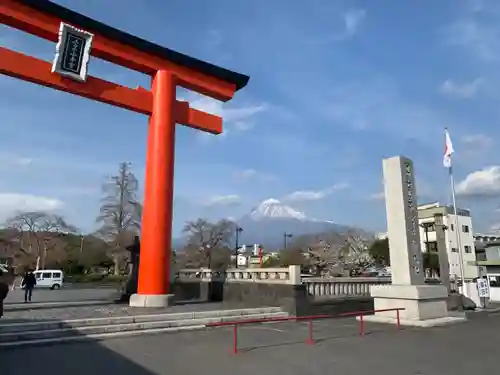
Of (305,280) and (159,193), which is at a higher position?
(159,193)

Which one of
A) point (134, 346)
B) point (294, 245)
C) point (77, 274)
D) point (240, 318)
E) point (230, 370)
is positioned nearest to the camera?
point (230, 370)

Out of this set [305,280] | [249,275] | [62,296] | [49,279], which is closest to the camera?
[305,280]

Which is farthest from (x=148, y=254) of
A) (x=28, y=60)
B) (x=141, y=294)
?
(x=28, y=60)

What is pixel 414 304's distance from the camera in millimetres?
12148

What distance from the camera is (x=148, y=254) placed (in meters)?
14.4

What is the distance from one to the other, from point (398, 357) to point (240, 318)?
5679 mm

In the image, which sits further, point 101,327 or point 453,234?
point 453,234

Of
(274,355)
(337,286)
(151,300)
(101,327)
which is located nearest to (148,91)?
(151,300)

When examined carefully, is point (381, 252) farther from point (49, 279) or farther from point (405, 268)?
point (405, 268)

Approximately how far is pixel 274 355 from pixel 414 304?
642 centimetres

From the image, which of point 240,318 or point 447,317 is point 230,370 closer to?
point 240,318

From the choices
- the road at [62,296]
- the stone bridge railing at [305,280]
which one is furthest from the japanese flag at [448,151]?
the road at [62,296]

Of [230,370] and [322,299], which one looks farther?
[322,299]

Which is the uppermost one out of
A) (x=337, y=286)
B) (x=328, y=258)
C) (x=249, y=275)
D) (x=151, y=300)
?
(x=328, y=258)
